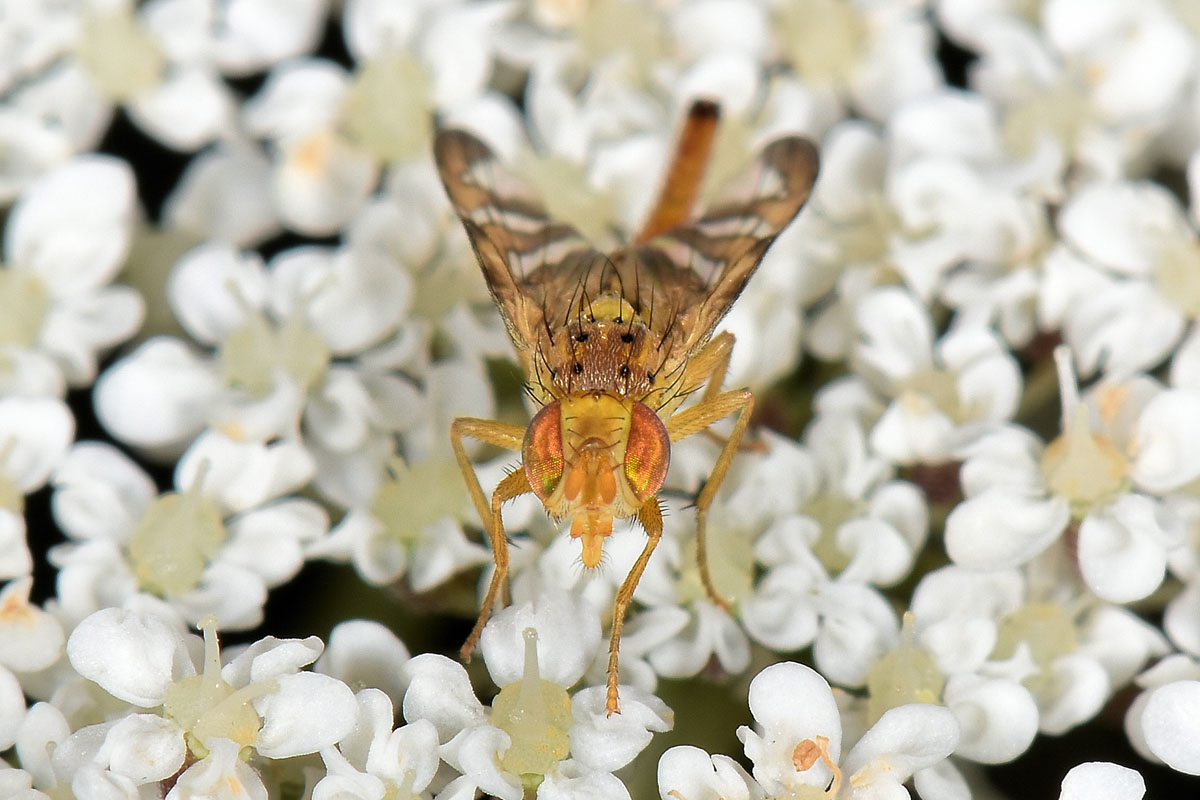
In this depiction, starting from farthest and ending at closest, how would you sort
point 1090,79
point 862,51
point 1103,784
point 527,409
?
point 862,51, point 1090,79, point 527,409, point 1103,784

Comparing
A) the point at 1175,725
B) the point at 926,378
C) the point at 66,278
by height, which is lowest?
the point at 1175,725

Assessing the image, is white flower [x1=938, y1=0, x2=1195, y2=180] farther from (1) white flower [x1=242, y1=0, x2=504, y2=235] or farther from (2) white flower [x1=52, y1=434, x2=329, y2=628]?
(2) white flower [x1=52, y1=434, x2=329, y2=628]

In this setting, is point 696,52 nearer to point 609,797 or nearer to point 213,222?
point 213,222

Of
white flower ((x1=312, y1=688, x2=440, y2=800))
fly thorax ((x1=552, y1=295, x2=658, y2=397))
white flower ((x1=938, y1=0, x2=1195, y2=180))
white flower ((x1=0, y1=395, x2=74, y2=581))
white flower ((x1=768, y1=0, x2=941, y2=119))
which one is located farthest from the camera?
white flower ((x1=768, y1=0, x2=941, y2=119))

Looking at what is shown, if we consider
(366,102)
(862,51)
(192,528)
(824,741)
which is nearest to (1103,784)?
(824,741)

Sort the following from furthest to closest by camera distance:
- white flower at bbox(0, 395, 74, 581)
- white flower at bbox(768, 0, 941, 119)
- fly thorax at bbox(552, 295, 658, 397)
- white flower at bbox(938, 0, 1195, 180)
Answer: white flower at bbox(768, 0, 941, 119) < white flower at bbox(938, 0, 1195, 180) < white flower at bbox(0, 395, 74, 581) < fly thorax at bbox(552, 295, 658, 397)

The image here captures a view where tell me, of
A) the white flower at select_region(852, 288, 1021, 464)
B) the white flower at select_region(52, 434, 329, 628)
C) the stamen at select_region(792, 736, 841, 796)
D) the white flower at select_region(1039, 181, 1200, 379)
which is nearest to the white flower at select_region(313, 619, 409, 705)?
the white flower at select_region(52, 434, 329, 628)

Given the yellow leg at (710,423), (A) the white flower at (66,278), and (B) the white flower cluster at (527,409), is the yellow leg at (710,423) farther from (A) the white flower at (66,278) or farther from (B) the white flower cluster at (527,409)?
(A) the white flower at (66,278)

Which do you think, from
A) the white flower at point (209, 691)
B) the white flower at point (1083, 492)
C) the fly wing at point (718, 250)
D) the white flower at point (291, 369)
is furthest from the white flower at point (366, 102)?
the white flower at point (1083, 492)

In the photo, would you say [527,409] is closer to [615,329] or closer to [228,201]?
[615,329]
